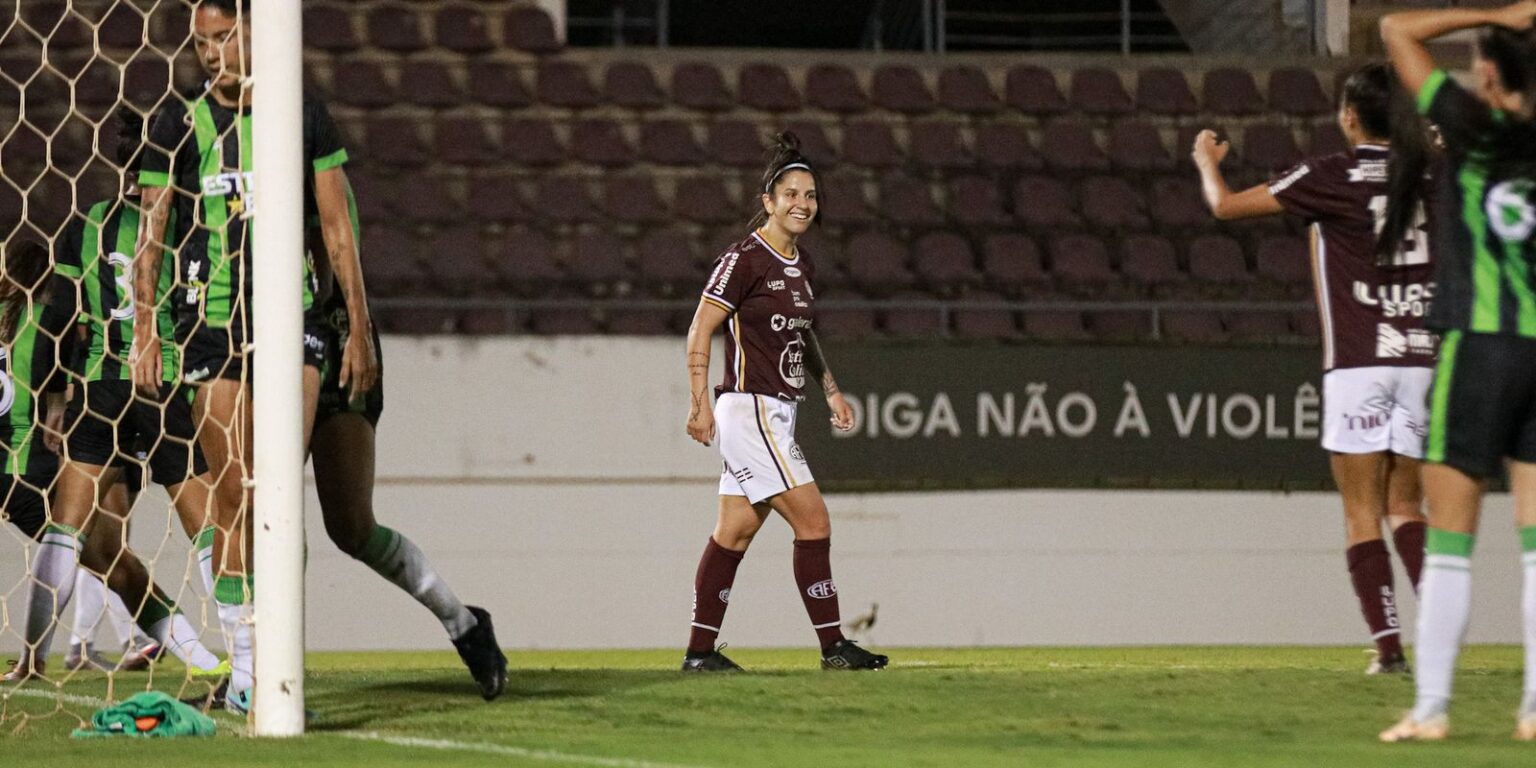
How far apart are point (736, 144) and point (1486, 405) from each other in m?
8.80

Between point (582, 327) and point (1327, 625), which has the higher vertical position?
point (582, 327)

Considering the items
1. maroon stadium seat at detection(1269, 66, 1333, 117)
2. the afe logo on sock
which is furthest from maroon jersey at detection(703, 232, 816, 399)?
maroon stadium seat at detection(1269, 66, 1333, 117)

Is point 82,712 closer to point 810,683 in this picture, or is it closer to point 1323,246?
point 810,683

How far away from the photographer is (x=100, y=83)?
12094mm

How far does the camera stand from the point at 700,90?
12555 mm

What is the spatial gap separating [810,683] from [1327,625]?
6.37 metres

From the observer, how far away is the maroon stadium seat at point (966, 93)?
501 inches

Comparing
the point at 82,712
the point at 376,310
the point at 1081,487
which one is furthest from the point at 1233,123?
the point at 82,712

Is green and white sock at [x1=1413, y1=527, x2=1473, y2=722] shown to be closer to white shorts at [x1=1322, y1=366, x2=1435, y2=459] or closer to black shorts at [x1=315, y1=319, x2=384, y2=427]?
white shorts at [x1=1322, y1=366, x2=1435, y2=459]

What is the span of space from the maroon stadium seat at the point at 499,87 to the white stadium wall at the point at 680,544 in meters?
2.48

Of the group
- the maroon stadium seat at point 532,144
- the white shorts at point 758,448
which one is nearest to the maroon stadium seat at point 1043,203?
the maroon stadium seat at point 532,144

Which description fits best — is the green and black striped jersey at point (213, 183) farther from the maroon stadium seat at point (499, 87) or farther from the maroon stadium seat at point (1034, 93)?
the maroon stadium seat at point (1034, 93)

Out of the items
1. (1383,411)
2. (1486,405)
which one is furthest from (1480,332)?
(1383,411)

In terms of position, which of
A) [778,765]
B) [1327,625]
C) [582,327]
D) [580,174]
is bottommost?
[1327,625]
